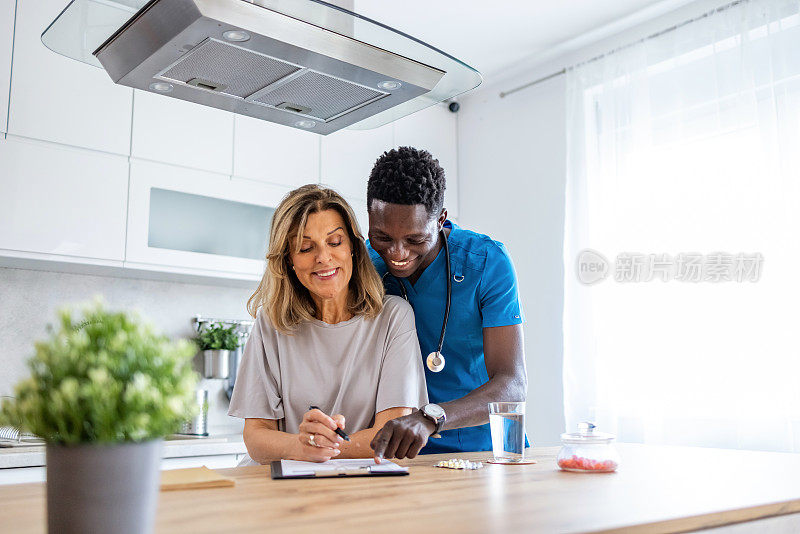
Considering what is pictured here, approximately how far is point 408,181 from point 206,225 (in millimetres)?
1704

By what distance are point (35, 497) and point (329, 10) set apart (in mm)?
963

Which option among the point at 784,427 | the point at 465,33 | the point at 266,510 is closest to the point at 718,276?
the point at 784,427

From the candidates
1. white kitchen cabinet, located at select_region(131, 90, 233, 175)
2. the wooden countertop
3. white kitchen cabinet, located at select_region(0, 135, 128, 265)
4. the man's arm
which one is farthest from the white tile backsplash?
the wooden countertop

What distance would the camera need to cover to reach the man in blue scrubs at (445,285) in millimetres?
1783

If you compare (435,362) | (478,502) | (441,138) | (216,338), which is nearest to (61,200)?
(216,338)

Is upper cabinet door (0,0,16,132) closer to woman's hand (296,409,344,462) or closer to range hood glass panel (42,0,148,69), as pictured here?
range hood glass panel (42,0,148,69)

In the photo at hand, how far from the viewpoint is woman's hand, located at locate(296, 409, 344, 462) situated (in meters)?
1.34

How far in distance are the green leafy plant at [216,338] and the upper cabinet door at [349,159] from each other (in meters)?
0.89

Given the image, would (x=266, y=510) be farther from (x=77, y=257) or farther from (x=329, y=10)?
(x=77, y=257)

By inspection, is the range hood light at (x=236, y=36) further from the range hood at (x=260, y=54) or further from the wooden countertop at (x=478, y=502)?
the wooden countertop at (x=478, y=502)

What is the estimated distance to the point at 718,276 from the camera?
115 inches

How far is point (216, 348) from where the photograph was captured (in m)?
3.44

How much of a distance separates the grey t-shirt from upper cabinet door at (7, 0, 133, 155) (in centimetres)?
166

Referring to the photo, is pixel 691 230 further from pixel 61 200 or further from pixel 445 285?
pixel 61 200
